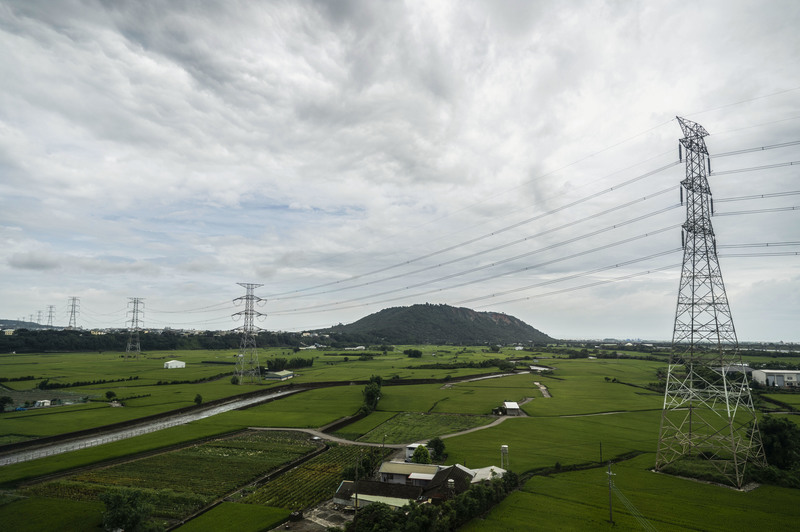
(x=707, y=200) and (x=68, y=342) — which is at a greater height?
(x=707, y=200)

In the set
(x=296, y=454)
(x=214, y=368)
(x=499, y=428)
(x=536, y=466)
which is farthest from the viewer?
(x=214, y=368)

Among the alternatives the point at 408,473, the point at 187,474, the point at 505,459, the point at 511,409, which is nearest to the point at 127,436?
the point at 187,474

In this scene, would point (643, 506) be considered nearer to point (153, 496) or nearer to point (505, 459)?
point (505, 459)

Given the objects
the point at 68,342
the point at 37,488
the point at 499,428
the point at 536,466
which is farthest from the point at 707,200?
the point at 68,342

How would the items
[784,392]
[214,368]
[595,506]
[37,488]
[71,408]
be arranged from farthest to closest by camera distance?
[214,368] → [784,392] → [71,408] → [37,488] → [595,506]

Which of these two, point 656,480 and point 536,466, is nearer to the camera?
point 656,480

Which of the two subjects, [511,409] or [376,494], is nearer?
[376,494]

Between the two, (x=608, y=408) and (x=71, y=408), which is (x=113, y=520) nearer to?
(x=71, y=408)
